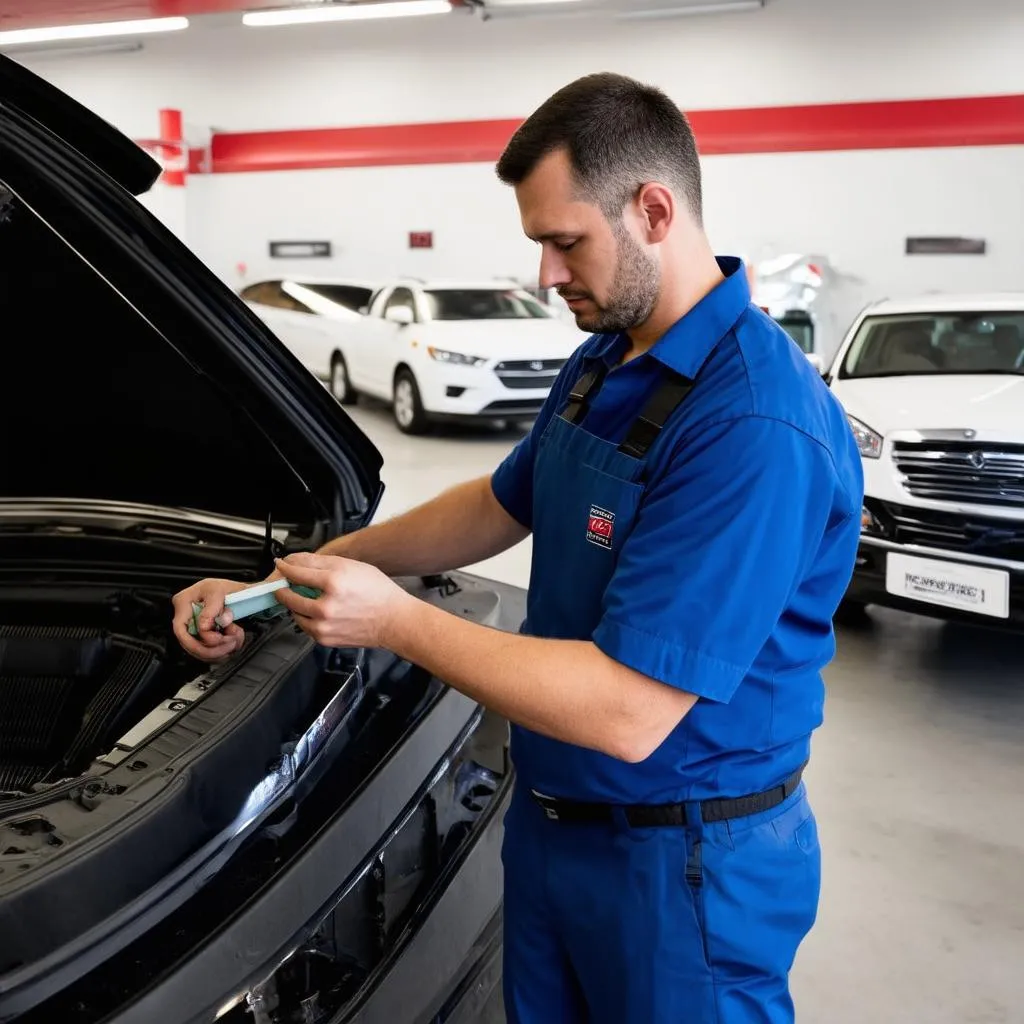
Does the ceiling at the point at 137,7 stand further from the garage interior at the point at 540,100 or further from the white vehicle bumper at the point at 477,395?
the white vehicle bumper at the point at 477,395

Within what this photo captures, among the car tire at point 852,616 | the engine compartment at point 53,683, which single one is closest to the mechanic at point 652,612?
the engine compartment at point 53,683

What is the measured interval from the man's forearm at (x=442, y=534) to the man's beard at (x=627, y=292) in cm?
42

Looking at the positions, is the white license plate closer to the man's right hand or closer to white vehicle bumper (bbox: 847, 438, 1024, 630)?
white vehicle bumper (bbox: 847, 438, 1024, 630)

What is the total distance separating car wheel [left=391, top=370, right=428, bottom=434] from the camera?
8.07 meters

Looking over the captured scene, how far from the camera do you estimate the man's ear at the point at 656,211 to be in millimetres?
1091

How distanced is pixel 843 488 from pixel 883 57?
1011 cm

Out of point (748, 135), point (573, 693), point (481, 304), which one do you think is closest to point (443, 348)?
point (481, 304)

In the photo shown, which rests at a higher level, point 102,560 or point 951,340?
point 951,340

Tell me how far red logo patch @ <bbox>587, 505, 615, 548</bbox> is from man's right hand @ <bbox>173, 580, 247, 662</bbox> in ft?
1.58

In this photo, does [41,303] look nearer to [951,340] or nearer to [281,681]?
[281,681]

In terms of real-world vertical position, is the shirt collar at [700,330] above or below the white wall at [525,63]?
below

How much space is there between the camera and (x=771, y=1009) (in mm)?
1238

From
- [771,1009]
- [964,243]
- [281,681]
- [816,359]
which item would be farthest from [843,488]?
[964,243]

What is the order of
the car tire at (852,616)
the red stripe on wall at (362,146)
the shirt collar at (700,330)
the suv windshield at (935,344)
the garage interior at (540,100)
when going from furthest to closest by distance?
the red stripe on wall at (362,146), the garage interior at (540,100), the suv windshield at (935,344), the car tire at (852,616), the shirt collar at (700,330)
